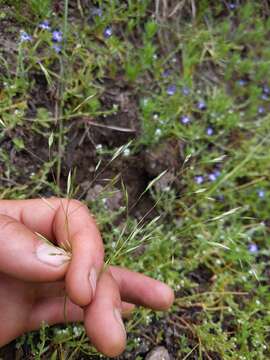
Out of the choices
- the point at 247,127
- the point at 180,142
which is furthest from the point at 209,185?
the point at 247,127

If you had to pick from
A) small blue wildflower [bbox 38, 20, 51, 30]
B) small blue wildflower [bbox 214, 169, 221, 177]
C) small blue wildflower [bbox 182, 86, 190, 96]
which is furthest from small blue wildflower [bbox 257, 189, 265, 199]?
small blue wildflower [bbox 38, 20, 51, 30]

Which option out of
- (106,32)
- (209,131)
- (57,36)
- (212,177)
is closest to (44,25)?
(57,36)

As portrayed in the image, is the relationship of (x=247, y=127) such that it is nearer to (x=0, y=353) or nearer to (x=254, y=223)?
(x=254, y=223)

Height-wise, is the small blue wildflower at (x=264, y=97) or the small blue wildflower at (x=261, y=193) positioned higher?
the small blue wildflower at (x=264, y=97)

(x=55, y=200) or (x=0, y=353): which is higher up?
(x=55, y=200)

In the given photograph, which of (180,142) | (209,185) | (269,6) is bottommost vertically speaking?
(209,185)

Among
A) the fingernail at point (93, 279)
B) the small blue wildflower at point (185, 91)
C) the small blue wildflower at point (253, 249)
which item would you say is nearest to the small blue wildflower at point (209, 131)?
the small blue wildflower at point (185, 91)

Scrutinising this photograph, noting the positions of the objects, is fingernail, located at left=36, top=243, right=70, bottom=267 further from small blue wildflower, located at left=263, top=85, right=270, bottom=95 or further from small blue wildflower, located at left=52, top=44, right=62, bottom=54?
small blue wildflower, located at left=263, top=85, right=270, bottom=95

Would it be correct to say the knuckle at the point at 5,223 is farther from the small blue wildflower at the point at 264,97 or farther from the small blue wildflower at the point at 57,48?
the small blue wildflower at the point at 264,97
